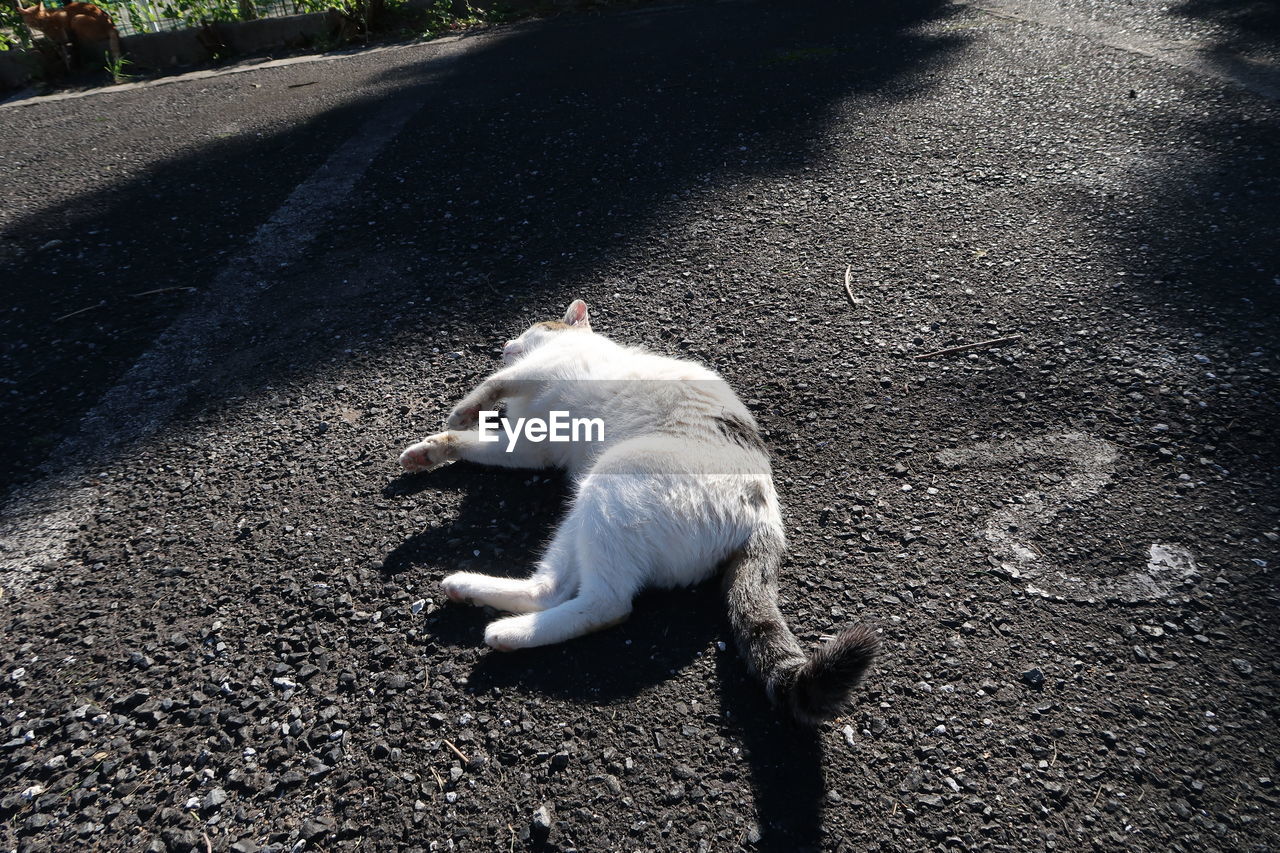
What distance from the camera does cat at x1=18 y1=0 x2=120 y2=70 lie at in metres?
8.70

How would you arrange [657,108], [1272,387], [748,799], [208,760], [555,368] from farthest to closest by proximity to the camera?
[657,108], [555,368], [1272,387], [208,760], [748,799]

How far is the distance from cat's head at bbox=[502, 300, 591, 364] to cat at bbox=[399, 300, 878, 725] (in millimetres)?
501

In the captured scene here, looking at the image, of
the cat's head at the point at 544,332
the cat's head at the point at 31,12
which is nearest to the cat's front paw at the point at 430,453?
the cat's head at the point at 544,332

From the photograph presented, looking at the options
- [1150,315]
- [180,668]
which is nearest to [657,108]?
[1150,315]

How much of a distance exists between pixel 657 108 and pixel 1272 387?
4769 mm

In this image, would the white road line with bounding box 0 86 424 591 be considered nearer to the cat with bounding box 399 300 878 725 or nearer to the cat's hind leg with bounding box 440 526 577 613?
the cat with bounding box 399 300 878 725

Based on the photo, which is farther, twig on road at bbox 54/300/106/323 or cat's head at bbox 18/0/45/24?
cat's head at bbox 18/0/45/24

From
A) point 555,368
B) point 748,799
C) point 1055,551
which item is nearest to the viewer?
point 748,799

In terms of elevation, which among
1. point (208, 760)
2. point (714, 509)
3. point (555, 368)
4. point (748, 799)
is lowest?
point (748, 799)

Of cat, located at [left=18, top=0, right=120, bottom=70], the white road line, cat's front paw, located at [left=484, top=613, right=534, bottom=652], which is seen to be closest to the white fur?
cat's front paw, located at [left=484, top=613, right=534, bottom=652]

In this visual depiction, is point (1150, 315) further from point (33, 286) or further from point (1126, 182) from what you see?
point (33, 286)

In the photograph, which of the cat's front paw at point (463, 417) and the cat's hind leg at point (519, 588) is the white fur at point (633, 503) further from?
the cat's front paw at point (463, 417)

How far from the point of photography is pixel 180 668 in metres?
2.41

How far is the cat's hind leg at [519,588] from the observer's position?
255cm
